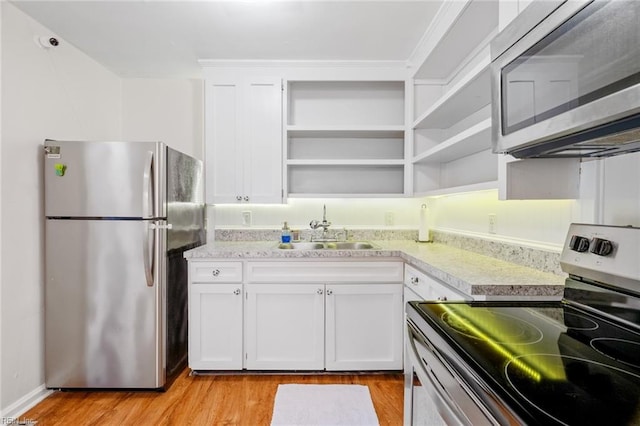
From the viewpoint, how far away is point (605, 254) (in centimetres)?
96

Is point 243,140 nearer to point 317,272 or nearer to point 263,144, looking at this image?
point 263,144

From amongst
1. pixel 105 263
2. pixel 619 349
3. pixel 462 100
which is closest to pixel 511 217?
pixel 462 100

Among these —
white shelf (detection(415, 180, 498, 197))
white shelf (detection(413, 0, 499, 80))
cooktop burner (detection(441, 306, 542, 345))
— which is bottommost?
cooktop burner (detection(441, 306, 542, 345))

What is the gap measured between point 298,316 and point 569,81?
74.6 inches

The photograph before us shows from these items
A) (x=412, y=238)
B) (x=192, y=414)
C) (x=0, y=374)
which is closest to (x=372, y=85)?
(x=412, y=238)

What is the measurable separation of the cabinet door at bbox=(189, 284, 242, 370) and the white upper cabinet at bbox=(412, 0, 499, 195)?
5.26 ft

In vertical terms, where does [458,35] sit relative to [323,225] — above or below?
above

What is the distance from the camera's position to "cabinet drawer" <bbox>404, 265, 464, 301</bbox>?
4.80 ft

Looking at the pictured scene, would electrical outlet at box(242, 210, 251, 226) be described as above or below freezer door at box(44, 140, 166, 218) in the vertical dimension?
below

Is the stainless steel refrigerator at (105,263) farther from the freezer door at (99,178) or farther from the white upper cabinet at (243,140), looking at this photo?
the white upper cabinet at (243,140)

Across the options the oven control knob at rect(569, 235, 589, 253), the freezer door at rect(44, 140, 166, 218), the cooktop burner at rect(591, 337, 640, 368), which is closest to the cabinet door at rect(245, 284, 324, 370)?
the freezer door at rect(44, 140, 166, 218)

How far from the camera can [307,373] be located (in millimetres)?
2236

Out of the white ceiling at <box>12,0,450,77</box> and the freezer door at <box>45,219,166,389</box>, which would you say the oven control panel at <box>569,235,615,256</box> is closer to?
the white ceiling at <box>12,0,450,77</box>

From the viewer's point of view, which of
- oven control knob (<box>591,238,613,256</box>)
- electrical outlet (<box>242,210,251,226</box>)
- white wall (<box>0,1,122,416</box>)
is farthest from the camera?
electrical outlet (<box>242,210,251,226</box>)
